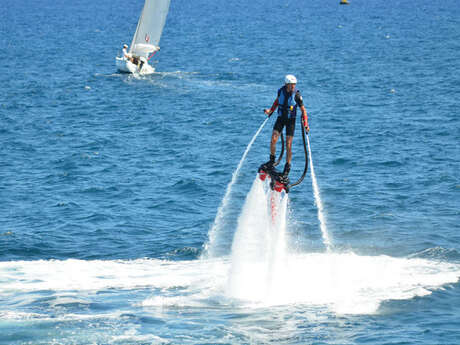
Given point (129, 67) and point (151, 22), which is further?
point (151, 22)

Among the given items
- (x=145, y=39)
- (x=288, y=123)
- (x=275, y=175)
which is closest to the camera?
(x=288, y=123)

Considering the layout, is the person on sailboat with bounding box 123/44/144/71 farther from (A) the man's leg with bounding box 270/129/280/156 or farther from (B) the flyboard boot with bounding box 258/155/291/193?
(A) the man's leg with bounding box 270/129/280/156

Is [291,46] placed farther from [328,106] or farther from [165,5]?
[328,106]

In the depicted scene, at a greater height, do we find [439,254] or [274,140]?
[274,140]

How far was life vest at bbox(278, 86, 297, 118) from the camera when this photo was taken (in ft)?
82.5

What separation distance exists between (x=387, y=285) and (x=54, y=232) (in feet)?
60.3

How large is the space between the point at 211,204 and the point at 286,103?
19066 mm

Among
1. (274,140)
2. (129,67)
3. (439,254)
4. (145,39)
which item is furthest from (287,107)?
(145,39)

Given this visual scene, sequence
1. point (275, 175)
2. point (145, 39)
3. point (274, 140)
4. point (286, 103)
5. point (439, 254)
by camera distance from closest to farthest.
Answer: point (286, 103) < point (274, 140) < point (275, 175) < point (439, 254) < point (145, 39)

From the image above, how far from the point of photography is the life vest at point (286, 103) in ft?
82.5

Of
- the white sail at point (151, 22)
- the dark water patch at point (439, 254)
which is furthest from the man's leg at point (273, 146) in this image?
the white sail at point (151, 22)

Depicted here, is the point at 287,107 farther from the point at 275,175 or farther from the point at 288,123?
the point at 275,175

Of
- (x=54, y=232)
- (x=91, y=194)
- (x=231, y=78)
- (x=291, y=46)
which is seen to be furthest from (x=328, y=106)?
(x=291, y=46)

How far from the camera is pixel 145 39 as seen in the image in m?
91.6
